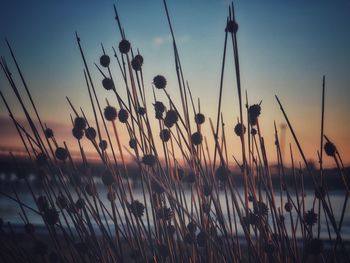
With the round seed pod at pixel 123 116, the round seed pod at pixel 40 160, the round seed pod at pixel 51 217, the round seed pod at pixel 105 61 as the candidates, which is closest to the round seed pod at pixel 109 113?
the round seed pod at pixel 123 116

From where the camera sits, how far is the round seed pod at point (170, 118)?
3.95 ft

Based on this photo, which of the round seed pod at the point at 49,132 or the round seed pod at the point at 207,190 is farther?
the round seed pod at the point at 49,132

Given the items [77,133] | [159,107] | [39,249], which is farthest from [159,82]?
[39,249]

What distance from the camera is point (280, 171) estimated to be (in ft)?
4.36

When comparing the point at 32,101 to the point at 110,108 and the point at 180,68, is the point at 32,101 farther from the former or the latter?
the point at 180,68

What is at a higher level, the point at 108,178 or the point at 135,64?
the point at 135,64

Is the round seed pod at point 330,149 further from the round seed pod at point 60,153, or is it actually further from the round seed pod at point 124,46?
the round seed pod at point 60,153

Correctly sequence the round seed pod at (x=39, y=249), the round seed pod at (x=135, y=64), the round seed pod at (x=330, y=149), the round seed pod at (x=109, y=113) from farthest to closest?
the round seed pod at (x=39, y=249), the round seed pod at (x=109, y=113), the round seed pod at (x=135, y=64), the round seed pod at (x=330, y=149)

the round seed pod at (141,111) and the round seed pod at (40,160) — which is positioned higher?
the round seed pod at (141,111)

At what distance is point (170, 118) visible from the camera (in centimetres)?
121

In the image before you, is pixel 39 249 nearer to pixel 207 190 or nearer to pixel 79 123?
pixel 79 123

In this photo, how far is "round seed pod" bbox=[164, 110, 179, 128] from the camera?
1.20 meters

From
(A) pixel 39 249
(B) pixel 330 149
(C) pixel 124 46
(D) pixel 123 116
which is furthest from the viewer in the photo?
(A) pixel 39 249

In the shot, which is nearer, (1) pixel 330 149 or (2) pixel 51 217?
(1) pixel 330 149
